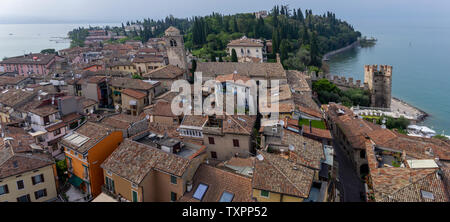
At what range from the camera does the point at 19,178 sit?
37.1 feet

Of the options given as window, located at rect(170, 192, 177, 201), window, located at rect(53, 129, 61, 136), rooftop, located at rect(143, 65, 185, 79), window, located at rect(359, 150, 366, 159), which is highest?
rooftop, located at rect(143, 65, 185, 79)

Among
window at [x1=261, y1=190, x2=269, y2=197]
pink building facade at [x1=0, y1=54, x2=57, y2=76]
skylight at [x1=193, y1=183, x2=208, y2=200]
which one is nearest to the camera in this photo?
window at [x1=261, y1=190, x2=269, y2=197]

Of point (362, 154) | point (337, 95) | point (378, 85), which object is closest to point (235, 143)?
point (362, 154)

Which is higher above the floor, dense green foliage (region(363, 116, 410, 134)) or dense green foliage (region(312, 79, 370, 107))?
dense green foliage (region(312, 79, 370, 107))

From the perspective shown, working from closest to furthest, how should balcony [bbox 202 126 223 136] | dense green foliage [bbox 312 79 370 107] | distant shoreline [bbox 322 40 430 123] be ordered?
balcony [bbox 202 126 223 136], dense green foliage [bbox 312 79 370 107], distant shoreline [bbox 322 40 430 123]

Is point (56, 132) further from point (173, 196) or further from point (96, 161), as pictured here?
point (173, 196)

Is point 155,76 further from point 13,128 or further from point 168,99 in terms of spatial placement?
point 13,128

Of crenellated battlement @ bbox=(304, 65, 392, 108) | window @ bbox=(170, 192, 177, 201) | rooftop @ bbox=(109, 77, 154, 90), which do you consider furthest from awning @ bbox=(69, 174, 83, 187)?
crenellated battlement @ bbox=(304, 65, 392, 108)

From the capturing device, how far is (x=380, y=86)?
34750 millimetres

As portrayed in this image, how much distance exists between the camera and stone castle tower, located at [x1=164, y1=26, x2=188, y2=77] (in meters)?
32.3

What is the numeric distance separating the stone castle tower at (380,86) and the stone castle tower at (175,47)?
2058cm

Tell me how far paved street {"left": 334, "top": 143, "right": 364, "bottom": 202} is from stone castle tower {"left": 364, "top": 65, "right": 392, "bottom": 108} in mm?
19418

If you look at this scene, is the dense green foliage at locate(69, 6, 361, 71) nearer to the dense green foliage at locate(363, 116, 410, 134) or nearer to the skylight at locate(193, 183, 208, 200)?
the dense green foliage at locate(363, 116, 410, 134)
